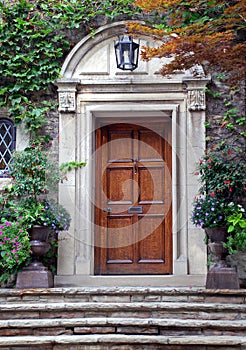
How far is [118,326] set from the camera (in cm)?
532

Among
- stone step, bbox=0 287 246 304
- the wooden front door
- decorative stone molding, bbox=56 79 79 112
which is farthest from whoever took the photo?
the wooden front door

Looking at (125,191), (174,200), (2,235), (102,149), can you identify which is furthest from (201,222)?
(2,235)

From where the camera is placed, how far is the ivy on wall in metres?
7.25

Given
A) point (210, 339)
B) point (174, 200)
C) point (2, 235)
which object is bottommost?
point (210, 339)

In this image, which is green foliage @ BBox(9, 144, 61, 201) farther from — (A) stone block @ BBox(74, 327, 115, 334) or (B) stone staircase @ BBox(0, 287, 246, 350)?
(A) stone block @ BBox(74, 327, 115, 334)

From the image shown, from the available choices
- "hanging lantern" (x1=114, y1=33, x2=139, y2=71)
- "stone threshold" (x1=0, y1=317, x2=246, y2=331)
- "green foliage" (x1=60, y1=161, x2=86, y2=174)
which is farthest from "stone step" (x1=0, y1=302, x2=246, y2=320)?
"hanging lantern" (x1=114, y1=33, x2=139, y2=71)

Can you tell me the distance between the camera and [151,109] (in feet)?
23.6

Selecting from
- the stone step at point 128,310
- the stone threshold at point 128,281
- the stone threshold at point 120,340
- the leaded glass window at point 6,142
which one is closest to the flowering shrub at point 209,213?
the stone threshold at point 128,281

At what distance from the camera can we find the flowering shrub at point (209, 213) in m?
6.26

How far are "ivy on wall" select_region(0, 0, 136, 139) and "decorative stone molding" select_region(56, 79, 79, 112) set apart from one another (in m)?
0.17

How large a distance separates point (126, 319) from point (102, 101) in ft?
10.1

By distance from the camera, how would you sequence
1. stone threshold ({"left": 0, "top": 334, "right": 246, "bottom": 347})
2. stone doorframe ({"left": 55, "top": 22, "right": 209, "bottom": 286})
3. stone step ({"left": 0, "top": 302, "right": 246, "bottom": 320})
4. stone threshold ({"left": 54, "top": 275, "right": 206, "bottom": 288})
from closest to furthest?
Result: stone threshold ({"left": 0, "top": 334, "right": 246, "bottom": 347}) < stone step ({"left": 0, "top": 302, "right": 246, "bottom": 320}) < stone threshold ({"left": 54, "top": 275, "right": 206, "bottom": 288}) < stone doorframe ({"left": 55, "top": 22, "right": 209, "bottom": 286})

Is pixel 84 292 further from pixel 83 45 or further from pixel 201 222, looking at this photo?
pixel 83 45

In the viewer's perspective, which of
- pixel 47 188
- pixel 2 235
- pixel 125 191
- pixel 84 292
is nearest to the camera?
pixel 84 292
